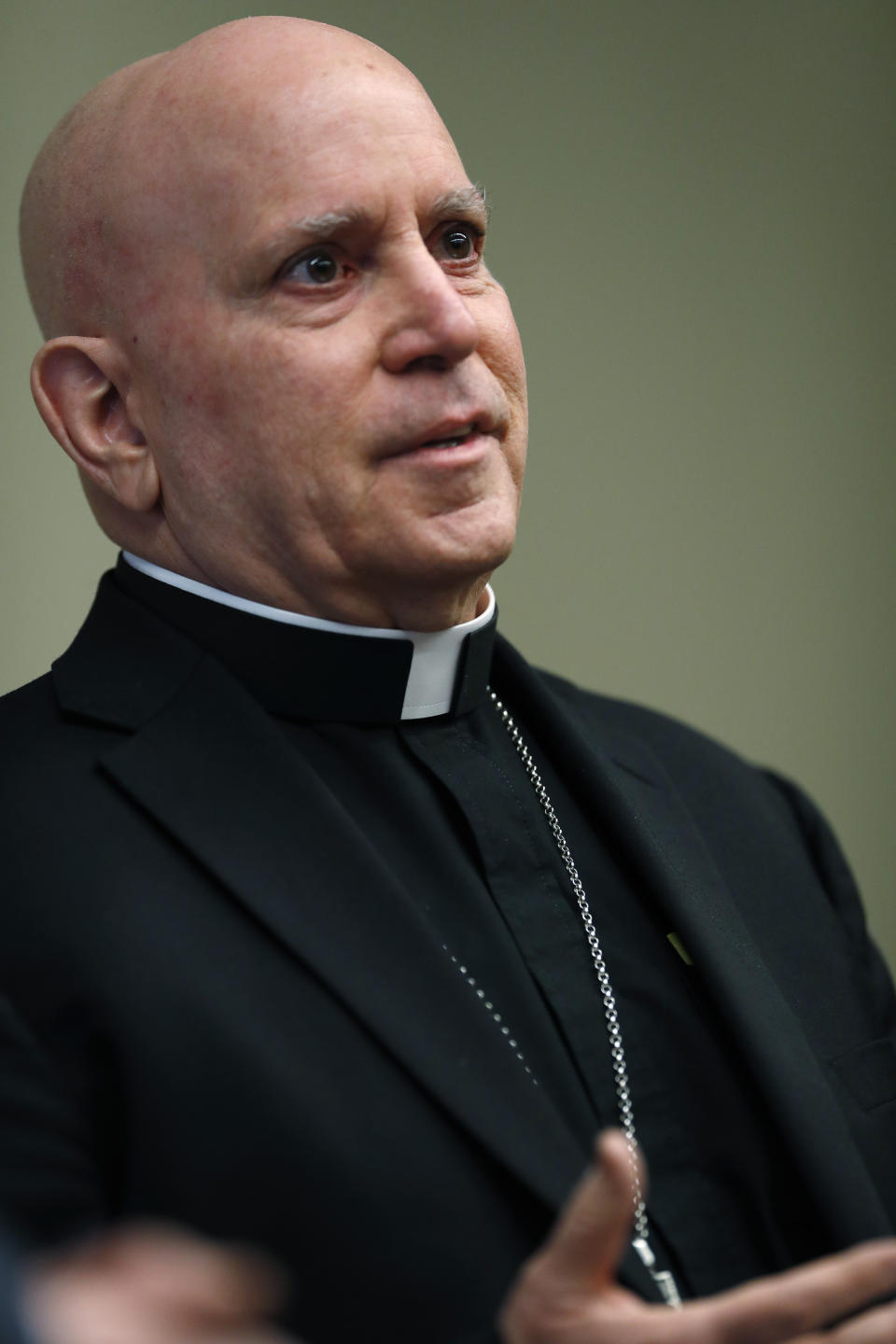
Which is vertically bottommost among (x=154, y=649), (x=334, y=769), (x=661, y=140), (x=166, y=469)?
(x=334, y=769)

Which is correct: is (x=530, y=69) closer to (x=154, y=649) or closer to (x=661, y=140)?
(x=661, y=140)

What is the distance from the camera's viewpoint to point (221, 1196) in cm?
131

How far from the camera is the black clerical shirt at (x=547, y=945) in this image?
150cm

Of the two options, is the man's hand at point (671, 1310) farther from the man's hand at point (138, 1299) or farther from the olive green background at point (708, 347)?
the olive green background at point (708, 347)

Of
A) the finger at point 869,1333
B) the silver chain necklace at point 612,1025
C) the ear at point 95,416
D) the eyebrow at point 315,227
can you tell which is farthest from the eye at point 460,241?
the finger at point 869,1333

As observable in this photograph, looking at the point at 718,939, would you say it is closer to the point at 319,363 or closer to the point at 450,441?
the point at 450,441

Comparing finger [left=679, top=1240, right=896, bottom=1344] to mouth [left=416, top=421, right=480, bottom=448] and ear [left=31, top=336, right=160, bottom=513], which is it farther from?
ear [left=31, top=336, right=160, bottom=513]

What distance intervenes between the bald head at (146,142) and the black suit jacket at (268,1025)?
351 millimetres

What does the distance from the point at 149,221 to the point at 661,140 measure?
4.74 feet

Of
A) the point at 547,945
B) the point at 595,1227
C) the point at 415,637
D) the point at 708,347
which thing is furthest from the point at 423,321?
the point at 708,347

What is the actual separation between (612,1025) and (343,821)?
0.34 metres

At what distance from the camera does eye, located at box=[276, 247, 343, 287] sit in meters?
1.56

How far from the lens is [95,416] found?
1.67 m

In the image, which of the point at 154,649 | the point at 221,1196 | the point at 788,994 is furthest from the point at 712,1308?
the point at 154,649
